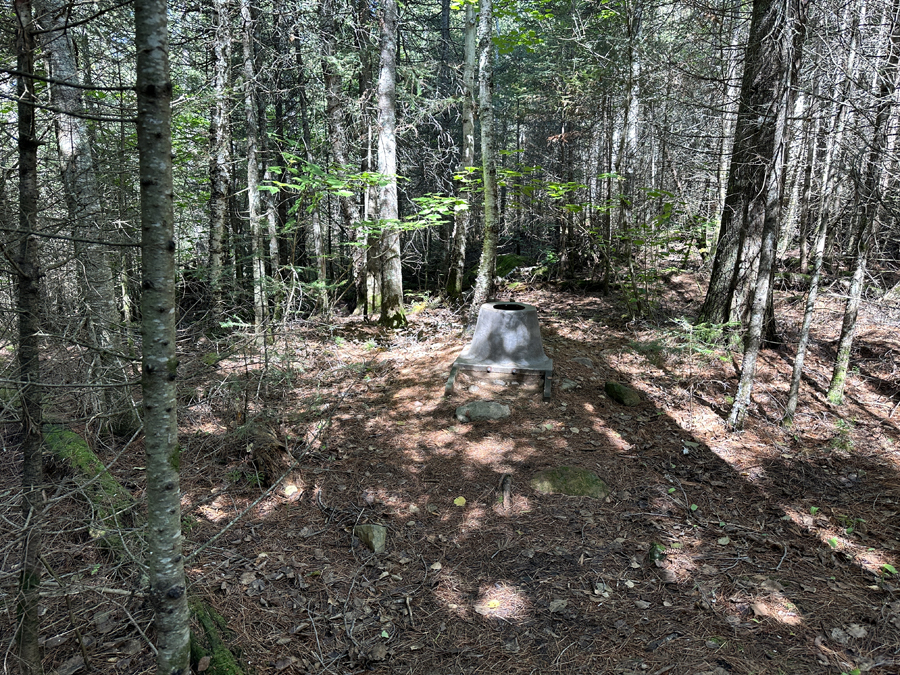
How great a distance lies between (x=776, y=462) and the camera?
5.08m

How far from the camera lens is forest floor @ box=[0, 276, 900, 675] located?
3.10 metres

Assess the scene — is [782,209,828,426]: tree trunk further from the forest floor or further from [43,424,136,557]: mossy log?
[43,424,136,557]: mossy log

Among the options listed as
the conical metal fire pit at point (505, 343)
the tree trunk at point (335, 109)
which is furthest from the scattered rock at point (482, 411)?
the tree trunk at point (335, 109)

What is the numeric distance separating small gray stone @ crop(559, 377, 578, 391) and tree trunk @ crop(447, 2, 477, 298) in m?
4.44

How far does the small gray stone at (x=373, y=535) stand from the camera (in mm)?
4066

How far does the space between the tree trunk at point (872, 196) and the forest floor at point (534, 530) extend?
42 centimetres

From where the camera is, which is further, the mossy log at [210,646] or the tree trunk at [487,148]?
the tree trunk at [487,148]

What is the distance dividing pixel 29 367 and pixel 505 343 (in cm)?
521

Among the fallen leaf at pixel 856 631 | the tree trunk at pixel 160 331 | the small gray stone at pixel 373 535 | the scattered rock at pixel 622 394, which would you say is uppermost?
the tree trunk at pixel 160 331

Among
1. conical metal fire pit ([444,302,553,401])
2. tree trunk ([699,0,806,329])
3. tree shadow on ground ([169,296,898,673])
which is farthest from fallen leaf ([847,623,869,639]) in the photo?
tree trunk ([699,0,806,329])

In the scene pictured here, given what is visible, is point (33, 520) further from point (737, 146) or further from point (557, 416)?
point (737, 146)

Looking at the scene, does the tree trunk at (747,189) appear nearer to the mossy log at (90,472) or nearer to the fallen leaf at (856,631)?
the fallen leaf at (856,631)

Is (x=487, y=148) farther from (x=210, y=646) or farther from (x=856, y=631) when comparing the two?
(x=210, y=646)

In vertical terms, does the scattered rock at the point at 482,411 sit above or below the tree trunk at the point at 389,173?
below
